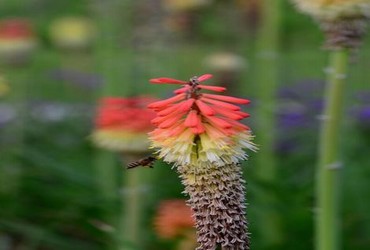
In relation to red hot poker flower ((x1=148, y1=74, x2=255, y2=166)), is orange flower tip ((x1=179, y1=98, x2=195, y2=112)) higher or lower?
higher

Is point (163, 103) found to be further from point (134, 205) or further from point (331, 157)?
point (134, 205)

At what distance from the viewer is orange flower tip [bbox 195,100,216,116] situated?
6.07 feet

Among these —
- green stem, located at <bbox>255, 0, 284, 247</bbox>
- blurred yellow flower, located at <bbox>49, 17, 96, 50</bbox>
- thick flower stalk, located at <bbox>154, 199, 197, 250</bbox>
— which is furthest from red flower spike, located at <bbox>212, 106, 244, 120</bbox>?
blurred yellow flower, located at <bbox>49, 17, 96, 50</bbox>

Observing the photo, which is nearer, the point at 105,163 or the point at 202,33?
the point at 105,163

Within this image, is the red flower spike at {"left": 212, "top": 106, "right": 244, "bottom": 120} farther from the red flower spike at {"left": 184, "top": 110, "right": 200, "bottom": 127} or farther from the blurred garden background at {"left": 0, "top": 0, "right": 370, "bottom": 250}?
the blurred garden background at {"left": 0, "top": 0, "right": 370, "bottom": 250}

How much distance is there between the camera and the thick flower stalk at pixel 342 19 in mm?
2729

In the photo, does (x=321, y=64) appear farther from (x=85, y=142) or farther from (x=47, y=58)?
(x=85, y=142)

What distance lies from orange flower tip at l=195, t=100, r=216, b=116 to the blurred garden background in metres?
1.02

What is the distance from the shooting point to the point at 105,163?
4.42 metres

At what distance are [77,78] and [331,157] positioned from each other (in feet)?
17.1

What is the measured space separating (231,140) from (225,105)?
0.07 meters

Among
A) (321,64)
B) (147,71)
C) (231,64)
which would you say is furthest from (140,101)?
(321,64)

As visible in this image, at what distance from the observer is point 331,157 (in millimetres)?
2768

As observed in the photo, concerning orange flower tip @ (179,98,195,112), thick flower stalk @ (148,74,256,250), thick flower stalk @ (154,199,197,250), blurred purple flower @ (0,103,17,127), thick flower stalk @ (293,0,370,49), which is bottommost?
thick flower stalk @ (148,74,256,250)
